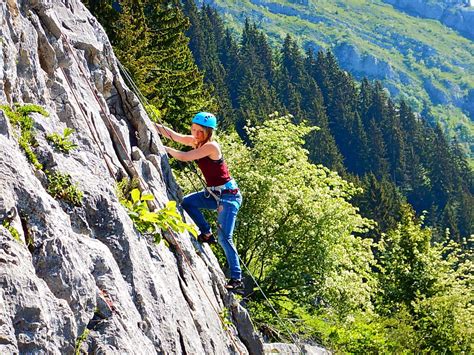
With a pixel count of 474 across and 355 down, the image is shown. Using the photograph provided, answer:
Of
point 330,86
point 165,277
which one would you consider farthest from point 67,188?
point 330,86

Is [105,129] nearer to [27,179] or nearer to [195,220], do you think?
[195,220]

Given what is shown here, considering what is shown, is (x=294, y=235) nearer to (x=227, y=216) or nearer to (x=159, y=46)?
(x=227, y=216)

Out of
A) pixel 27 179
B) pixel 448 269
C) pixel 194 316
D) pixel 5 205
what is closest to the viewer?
pixel 5 205

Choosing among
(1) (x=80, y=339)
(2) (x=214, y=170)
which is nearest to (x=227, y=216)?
(2) (x=214, y=170)

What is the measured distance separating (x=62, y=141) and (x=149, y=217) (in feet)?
5.21

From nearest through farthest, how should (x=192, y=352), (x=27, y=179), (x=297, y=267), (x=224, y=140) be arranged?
(x=27, y=179), (x=192, y=352), (x=297, y=267), (x=224, y=140)

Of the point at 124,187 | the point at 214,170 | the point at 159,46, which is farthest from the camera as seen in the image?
the point at 159,46

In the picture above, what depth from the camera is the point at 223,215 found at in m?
10.2

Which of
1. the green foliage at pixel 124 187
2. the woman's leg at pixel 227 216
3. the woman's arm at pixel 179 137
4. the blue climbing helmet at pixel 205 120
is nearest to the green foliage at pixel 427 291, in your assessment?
the woman's leg at pixel 227 216

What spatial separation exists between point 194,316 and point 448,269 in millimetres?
26021

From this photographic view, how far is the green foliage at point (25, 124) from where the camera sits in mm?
6461

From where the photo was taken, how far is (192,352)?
26.2 ft

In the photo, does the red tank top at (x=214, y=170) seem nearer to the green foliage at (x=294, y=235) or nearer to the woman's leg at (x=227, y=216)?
the woman's leg at (x=227, y=216)

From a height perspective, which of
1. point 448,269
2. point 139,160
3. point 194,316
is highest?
point 139,160
